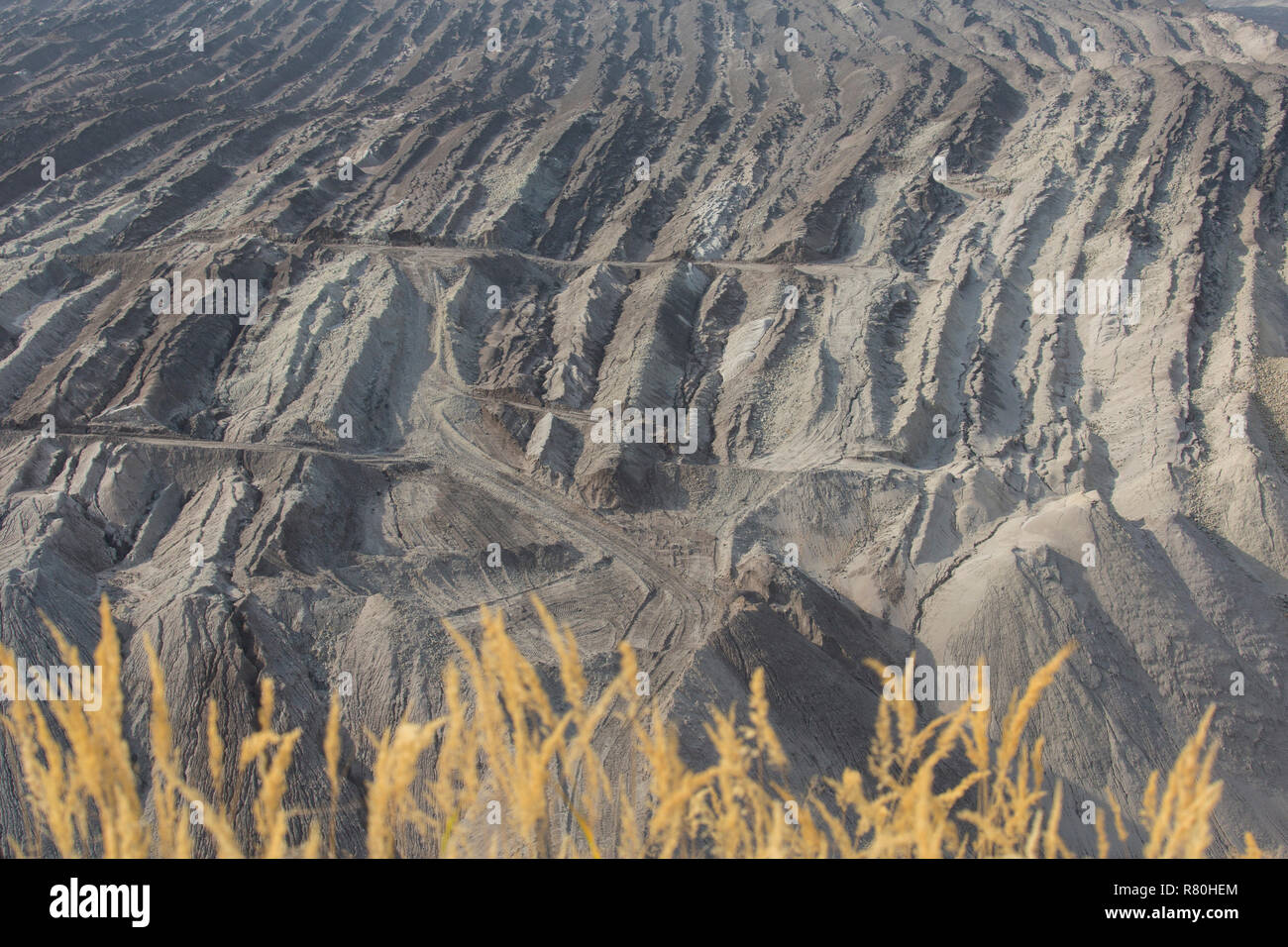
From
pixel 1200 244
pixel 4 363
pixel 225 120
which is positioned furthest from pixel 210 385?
pixel 1200 244

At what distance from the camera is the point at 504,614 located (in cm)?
1584

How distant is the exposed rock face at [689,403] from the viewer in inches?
573

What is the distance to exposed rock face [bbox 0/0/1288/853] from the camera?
573 inches

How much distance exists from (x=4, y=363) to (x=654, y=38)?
4730cm

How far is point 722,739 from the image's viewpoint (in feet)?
11.3

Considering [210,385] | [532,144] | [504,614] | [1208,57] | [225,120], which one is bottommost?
[504,614]

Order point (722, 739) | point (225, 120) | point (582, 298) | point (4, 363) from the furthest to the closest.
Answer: point (225, 120)
point (582, 298)
point (4, 363)
point (722, 739)

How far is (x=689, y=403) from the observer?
21.2 meters
